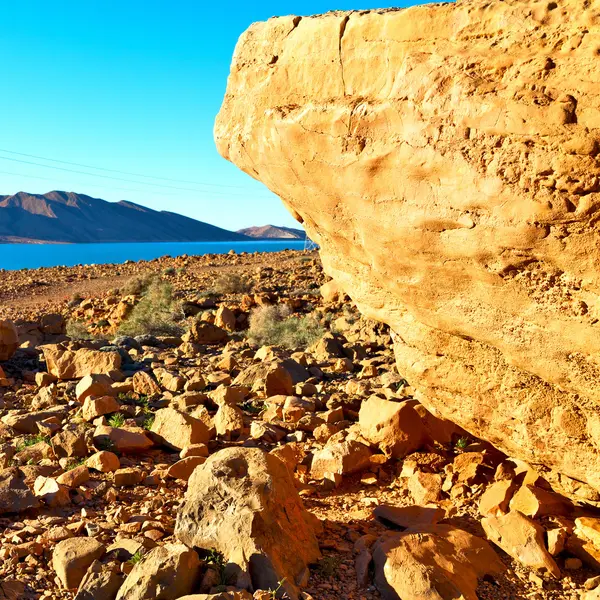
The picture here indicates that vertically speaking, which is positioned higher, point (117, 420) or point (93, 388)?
point (93, 388)

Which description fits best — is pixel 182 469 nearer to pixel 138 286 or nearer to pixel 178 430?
pixel 178 430

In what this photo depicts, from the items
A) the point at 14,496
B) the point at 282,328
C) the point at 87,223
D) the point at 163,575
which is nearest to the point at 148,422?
the point at 14,496

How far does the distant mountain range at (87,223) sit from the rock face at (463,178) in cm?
15684

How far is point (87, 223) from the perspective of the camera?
172625 millimetres

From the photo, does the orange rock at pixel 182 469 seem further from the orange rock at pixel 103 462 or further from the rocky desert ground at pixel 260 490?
the orange rock at pixel 103 462

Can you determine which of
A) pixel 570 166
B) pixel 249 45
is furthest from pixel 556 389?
pixel 249 45

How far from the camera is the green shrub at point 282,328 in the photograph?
37.5 feet

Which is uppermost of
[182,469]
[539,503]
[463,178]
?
[463,178]

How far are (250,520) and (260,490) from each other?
0.75ft

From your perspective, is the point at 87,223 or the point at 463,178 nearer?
the point at 463,178

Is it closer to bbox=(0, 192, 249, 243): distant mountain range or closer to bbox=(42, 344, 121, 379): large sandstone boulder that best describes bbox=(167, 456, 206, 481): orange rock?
bbox=(42, 344, 121, 379): large sandstone boulder

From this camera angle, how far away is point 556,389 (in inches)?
156

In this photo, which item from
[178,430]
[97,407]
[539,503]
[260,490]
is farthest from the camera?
[97,407]

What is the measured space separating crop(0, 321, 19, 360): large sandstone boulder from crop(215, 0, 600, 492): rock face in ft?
19.6
